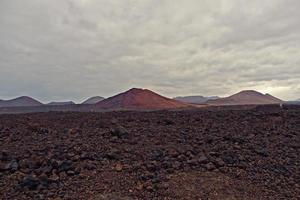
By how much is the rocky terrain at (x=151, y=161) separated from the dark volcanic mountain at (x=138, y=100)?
38256mm

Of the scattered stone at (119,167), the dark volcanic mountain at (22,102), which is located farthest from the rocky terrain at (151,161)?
the dark volcanic mountain at (22,102)

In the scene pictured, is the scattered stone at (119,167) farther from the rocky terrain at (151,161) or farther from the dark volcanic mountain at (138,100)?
the dark volcanic mountain at (138,100)

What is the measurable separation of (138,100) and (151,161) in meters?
42.8

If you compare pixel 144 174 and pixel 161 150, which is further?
pixel 161 150

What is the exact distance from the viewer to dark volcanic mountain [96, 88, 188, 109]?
1893 inches

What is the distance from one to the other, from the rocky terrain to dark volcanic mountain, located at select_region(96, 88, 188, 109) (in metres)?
38.3

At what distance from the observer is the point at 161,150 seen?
7.26 meters

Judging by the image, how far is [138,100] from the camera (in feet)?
162

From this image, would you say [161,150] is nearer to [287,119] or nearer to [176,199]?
[176,199]

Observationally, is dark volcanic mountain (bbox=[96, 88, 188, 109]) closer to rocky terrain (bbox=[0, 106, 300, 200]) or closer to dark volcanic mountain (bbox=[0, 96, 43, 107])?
dark volcanic mountain (bbox=[0, 96, 43, 107])

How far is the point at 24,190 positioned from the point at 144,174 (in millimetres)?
1918

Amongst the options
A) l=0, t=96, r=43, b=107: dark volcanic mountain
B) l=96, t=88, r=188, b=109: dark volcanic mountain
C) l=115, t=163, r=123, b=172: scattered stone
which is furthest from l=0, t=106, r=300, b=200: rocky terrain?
l=0, t=96, r=43, b=107: dark volcanic mountain

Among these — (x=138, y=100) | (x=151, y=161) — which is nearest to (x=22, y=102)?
(x=138, y=100)

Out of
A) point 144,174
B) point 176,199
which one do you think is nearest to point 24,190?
point 144,174
